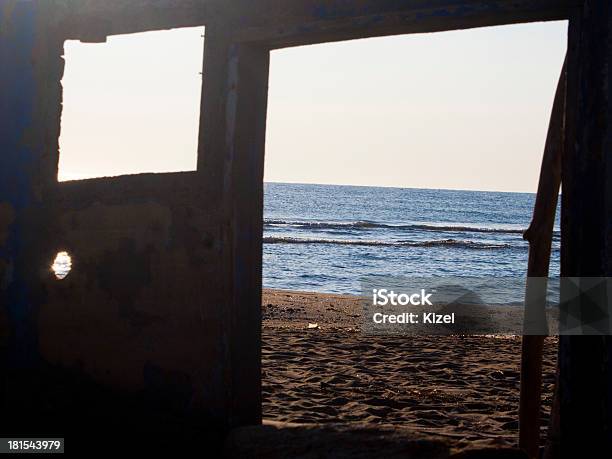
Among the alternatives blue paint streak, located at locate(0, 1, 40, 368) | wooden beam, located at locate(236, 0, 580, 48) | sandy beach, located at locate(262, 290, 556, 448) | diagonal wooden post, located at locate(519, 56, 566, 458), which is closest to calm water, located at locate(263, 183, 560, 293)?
sandy beach, located at locate(262, 290, 556, 448)

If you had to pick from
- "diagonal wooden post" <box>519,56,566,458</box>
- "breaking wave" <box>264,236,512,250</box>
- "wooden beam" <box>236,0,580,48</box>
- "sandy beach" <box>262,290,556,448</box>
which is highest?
"wooden beam" <box>236,0,580,48</box>

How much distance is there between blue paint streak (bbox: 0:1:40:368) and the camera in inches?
199

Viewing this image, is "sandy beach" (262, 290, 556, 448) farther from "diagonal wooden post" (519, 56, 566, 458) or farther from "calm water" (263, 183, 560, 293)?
"calm water" (263, 183, 560, 293)

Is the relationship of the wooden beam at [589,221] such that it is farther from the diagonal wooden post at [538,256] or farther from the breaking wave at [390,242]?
the breaking wave at [390,242]

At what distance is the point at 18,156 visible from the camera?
16.6 feet

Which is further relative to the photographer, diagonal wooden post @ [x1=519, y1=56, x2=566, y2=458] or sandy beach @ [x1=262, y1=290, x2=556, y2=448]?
sandy beach @ [x1=262, y1=290, x2=556, y2=448]

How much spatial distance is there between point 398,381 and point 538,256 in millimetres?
2826

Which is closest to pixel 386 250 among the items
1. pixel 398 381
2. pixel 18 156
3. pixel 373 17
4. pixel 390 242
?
pixel 390 242

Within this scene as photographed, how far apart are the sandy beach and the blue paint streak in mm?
1719

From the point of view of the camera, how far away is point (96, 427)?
15.6 feet

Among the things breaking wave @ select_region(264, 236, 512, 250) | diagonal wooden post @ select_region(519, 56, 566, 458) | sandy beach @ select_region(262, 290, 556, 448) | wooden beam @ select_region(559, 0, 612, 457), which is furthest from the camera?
breaking wave @ select_region(264, 236, 512, 250)

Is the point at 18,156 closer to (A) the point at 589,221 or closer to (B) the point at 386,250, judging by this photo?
(A) the point at 589,221

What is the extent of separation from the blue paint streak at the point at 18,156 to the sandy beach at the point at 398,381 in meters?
1.72

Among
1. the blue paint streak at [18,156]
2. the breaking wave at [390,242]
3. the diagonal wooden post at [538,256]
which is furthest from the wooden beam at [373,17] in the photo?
the breaking wave at [390,242]
